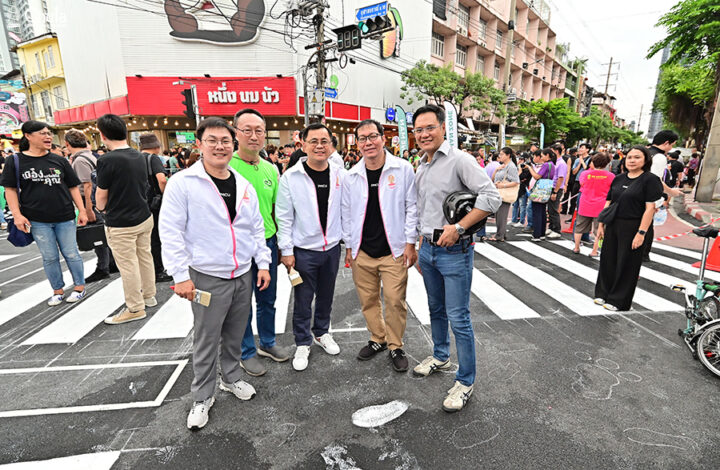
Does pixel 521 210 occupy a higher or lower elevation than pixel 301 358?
higher

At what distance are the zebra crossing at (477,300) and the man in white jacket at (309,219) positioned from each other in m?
0.87

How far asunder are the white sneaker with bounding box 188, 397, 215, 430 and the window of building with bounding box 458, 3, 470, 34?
114ft

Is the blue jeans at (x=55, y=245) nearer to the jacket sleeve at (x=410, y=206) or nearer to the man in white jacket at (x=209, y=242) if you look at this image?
the man in white jacket at (x=209, y=242)

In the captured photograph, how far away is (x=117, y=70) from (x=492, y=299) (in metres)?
24.9

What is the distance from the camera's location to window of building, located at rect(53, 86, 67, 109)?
2792cm

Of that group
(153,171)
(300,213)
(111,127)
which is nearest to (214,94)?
(153,171)

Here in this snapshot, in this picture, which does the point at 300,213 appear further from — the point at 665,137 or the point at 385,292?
the point at 665,137

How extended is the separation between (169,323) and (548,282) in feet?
17.4

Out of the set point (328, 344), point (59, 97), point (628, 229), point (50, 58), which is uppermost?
point (50, 58)

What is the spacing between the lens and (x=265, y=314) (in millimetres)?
3146

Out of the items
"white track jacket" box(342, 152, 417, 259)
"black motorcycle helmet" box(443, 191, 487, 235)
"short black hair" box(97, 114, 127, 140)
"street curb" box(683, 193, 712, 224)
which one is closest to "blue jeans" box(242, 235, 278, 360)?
"white track jacket" box(342, 152, 417, 259)

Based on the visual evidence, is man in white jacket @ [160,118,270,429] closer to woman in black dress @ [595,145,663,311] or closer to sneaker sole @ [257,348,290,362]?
sneaker sole @ [257,348,290,362]

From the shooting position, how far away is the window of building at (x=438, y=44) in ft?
95.9

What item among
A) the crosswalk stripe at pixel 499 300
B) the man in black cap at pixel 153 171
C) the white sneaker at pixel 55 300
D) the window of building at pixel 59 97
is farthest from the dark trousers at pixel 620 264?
the window of building at pixel 59 97
